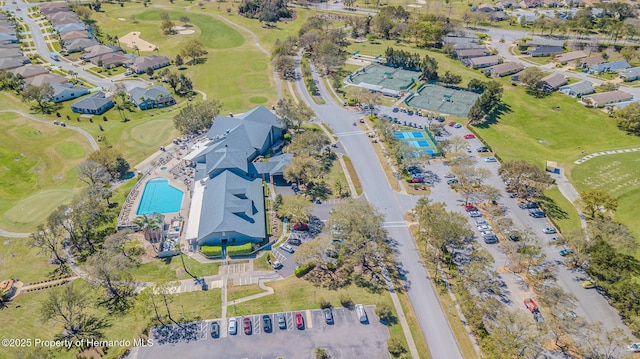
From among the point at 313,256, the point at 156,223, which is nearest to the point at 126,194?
the point at 156,223

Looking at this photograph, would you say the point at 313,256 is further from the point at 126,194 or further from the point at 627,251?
the point at 627,251

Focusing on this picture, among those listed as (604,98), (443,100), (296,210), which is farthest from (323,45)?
(604,98)

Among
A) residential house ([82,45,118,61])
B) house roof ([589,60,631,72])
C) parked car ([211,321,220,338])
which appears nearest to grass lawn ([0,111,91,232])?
residential house ([82,45,118,61])

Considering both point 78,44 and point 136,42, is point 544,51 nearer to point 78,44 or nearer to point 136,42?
point 136,42

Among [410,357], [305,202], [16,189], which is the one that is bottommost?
[16,189]

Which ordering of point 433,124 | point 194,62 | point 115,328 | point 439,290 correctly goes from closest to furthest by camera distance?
1. point 115,328
2. point 439,290
3. point 433,124
4. point 194,62

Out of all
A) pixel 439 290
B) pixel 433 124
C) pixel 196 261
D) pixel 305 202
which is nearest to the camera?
pixel 439 290

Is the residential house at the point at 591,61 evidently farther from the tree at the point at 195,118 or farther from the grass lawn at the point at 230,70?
the tree at the point at 195,118
